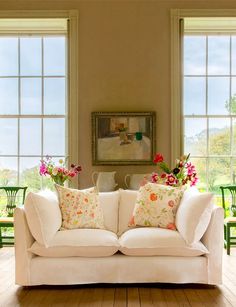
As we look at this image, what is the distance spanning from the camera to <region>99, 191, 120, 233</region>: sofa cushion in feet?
14.6

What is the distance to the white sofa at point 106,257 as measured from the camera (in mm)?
3779

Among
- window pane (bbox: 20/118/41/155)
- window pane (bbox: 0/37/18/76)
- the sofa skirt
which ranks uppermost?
window pane (bbox: 0/37/18/76)

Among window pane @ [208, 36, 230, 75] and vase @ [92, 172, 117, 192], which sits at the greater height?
window pane @ [208, 36, 230, 75]

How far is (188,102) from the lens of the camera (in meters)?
6.50

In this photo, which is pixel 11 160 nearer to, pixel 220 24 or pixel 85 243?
pixel 85 243

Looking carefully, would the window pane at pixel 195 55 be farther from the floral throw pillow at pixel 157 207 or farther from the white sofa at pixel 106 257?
the white sofa at pixel 106 257

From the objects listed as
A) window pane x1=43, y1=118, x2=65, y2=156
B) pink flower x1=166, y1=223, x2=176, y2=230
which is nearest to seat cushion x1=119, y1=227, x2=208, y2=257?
pink flower x1=166, y1=223, x2=176, y2=230

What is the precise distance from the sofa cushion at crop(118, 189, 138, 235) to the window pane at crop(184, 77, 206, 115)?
2.35 meters

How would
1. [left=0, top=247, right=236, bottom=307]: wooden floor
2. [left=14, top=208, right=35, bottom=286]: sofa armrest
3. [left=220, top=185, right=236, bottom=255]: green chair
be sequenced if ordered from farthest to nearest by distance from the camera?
1. [left=220, top=185, right=236, bottom=255]: green chair
2. [left=14, top=208, right=35, bottom=286]: sofa armrest
3. [left=0, top=247, right=236, bottom=307]: wooden floor

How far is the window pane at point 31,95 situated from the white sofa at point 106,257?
2.96 m

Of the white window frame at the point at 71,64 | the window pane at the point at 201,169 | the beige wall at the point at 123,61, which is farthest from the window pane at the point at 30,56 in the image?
the window pane at the point at 201,169

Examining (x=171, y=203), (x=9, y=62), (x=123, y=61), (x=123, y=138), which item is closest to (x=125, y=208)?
(x=171, y=203)

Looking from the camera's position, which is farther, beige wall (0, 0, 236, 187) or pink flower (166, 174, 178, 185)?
beige wall (0, 0, 236, 187)

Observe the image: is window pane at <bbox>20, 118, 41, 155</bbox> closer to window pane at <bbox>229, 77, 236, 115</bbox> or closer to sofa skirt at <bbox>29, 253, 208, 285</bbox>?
window pane at <bbox>229, 77, 236, 115</bbox>
